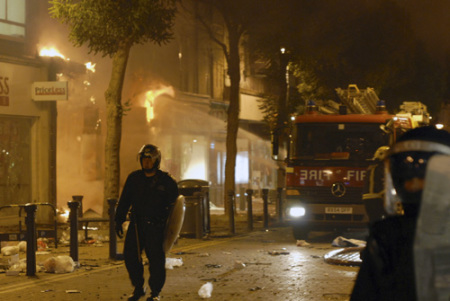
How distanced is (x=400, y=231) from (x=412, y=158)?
0.86ft

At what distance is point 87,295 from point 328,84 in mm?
24715

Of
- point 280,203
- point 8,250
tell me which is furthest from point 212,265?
point 280,203

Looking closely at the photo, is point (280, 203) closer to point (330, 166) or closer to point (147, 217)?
point (330, 166)

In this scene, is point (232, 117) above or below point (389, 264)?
above

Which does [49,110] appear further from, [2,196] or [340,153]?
[340,153]

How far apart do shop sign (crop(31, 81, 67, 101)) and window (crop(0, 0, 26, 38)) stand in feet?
4.49

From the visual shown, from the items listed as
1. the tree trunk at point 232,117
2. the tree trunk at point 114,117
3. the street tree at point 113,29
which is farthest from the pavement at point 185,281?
the tree trunk at point 232,117

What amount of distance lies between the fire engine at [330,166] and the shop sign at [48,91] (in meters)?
5.83

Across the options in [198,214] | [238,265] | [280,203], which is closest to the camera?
[238,265]

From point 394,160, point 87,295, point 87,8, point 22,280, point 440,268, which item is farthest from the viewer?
point 87,8

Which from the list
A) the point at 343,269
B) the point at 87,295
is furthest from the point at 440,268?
the point at 343,269

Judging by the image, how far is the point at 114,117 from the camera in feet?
61.2

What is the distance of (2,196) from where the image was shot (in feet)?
64.6

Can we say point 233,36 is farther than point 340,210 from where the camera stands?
Yes
